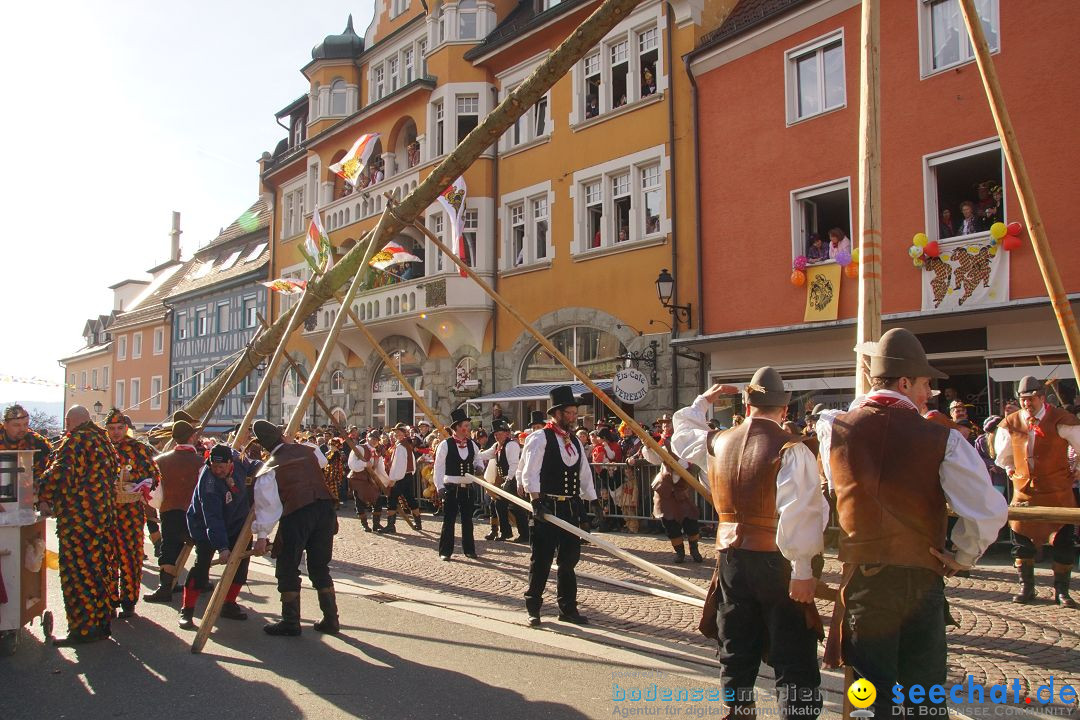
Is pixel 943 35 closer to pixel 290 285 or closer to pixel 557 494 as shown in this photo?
pixel 557 494

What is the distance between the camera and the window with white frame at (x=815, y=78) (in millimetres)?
14648

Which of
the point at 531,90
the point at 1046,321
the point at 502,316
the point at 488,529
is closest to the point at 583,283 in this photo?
the point at 502,316

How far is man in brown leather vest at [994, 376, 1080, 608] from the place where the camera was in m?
7.38

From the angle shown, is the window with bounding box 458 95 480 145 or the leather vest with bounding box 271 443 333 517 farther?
the window with bounding box 458 95 480 145

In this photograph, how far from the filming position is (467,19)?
22.9 metres

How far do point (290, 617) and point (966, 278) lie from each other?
1077 cm

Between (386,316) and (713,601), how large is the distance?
19.6 meters

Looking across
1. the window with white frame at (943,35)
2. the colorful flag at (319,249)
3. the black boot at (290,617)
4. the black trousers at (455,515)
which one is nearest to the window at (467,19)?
the window with white frame at (943,35)

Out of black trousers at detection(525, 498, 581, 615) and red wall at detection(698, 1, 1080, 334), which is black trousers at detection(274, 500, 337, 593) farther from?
red wall at detection(698, 1, 1080, 334)

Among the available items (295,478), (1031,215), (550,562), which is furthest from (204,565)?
(1031,215)

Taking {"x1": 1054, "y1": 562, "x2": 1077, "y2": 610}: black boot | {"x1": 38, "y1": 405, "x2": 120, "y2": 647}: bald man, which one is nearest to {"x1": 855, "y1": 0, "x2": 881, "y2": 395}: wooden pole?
{"x1": 1054, "y1": 562, "x2": 1077, "y2": 610}: black boot

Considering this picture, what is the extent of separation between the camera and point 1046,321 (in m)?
12.0

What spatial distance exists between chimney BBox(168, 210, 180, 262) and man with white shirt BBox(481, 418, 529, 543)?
41.7 meters

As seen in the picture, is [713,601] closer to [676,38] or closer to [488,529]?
[488,529]
